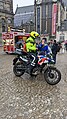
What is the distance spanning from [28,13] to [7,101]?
80520 millimetres

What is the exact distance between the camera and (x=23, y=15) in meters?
84.4

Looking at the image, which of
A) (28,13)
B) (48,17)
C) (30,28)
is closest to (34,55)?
(48,17)

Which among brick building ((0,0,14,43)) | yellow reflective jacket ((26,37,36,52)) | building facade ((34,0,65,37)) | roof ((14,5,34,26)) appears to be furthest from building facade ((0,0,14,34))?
yellow reflective jacket ((26,37,36,52))

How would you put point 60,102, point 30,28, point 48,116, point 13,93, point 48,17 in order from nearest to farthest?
point 48,116 → point 60,102 → point 13,93 → point 48,17 → point 30,28

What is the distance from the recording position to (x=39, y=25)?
220 ft

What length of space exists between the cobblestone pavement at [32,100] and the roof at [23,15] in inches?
2785

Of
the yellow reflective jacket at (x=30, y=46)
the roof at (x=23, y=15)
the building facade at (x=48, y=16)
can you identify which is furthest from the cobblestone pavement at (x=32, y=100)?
the roof at (x=23, y=15)

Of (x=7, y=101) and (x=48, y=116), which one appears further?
(x=7, y=101)

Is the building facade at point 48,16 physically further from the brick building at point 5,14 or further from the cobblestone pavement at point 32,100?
the cobblestone pavement at point 32,100

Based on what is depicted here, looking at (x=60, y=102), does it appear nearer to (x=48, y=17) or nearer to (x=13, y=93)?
(x=13, y=93)

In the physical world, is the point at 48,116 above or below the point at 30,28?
below

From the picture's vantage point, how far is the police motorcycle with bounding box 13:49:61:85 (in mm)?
7117

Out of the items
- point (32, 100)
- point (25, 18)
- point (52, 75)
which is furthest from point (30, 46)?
point (25, 18)

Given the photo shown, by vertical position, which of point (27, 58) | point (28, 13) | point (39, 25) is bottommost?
point (27, 58)
